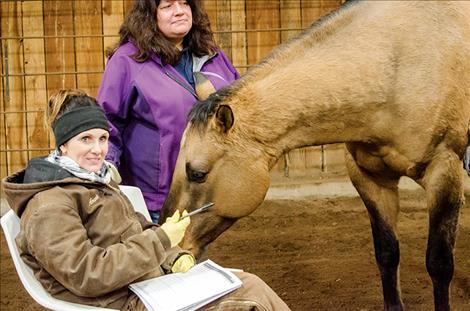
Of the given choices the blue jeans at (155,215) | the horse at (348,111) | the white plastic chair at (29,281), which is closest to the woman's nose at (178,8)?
the horse at (348,111)

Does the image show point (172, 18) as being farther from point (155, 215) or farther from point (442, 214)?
point (442, 214)

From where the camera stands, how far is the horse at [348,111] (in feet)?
9.51

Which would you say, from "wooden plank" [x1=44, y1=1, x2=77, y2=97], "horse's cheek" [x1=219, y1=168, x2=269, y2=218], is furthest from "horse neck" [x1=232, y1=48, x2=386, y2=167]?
"wooden plank" [x1=44, y1=1, x2=77, y2=97]

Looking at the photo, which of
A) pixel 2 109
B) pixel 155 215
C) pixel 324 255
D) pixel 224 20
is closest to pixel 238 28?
pixel 224 20

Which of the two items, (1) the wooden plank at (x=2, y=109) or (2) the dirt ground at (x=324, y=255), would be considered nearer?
(2) the dirt ground at (x=324, y=255)

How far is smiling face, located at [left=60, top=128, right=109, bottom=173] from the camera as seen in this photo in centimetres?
226

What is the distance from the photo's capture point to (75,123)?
227 centimetres

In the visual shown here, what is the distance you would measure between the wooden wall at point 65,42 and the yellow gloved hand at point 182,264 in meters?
3.93

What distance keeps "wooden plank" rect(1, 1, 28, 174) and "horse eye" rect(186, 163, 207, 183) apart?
3.44m

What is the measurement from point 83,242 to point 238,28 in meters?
4.31

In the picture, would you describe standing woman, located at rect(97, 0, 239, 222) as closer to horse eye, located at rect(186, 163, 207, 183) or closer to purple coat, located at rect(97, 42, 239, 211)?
purple coat, located at rect(97, 42, 239, 211)

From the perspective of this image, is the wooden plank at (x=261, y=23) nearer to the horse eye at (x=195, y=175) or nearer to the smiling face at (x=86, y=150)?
the horse eye at (x=195, y=175)


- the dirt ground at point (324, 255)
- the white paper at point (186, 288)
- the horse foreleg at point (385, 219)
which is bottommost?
the dirt ground at point (324, 255)

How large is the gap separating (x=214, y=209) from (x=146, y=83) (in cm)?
62
